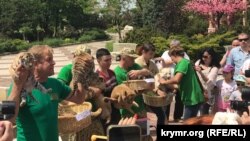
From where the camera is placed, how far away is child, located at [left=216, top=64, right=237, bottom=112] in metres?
7.70

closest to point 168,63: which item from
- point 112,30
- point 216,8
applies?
point 216,8

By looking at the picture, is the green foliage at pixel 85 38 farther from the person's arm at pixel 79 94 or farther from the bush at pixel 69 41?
the person's arm at pixel 79 94

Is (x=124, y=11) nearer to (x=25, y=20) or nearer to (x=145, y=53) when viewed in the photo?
(x=25, y=20)

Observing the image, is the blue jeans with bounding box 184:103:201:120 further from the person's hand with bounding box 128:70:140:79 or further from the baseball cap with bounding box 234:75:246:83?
the person's hand with bounding box 128:70:140:79

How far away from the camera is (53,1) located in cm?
3984

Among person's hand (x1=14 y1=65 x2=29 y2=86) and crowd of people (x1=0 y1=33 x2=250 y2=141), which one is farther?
crowd of people (x1=0 y1=33 x2=250 y2=141)

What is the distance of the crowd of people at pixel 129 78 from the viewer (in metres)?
4.37

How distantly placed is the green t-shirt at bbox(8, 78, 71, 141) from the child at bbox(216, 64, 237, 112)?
145 inches

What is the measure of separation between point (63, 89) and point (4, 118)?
49.4 inches

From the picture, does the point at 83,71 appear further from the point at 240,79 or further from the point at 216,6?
the point at 216,6

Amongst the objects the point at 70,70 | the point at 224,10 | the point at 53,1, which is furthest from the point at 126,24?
the point at 70,70

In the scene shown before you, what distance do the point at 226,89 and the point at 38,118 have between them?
393 cm

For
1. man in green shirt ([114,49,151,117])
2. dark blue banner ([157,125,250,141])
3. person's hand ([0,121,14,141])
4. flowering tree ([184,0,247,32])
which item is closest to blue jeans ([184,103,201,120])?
man in green shirt ([114,49,151,117])

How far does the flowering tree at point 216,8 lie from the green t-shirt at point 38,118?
24.5 m
